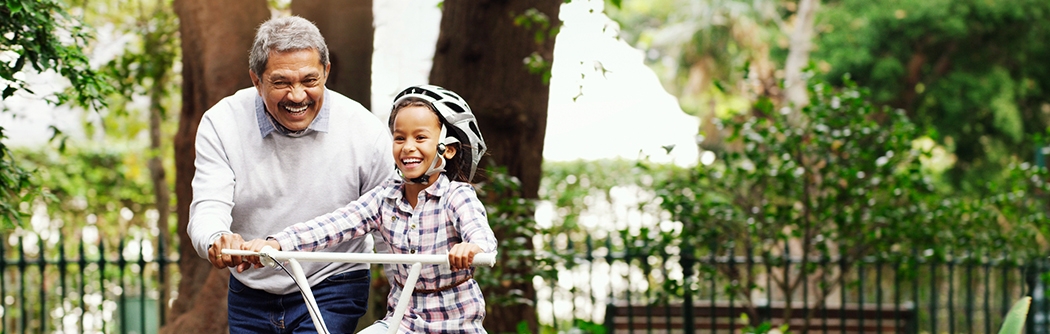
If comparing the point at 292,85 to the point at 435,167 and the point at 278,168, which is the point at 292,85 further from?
the point at 435,167

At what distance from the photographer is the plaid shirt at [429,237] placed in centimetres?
226

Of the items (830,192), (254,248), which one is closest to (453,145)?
(254,248)

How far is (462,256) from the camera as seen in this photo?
2.02 meters

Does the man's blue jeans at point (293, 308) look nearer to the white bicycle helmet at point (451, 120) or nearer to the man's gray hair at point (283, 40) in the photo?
the white bicycle helmet at point (451, 120)

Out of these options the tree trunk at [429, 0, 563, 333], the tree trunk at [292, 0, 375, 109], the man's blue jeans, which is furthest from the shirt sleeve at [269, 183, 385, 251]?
the tree trunk at [429, 0, 563, 333]

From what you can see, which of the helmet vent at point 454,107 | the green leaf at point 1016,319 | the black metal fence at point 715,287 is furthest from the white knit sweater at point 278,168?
the black metal fence at point 715,287

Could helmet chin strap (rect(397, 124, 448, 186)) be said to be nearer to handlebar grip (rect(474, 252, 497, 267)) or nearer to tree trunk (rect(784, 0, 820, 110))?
handlebar grip (rect(474, 252, 497, 267))

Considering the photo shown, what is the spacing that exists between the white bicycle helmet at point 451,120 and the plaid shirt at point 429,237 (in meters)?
0.09

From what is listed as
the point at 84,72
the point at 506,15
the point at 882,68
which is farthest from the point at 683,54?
the point at 84,72

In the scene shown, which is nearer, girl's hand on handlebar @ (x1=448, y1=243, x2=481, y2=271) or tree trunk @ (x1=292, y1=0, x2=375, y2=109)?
girl's hand on handlebar @ (x1=448, y1=243, x2=481, y2=271)

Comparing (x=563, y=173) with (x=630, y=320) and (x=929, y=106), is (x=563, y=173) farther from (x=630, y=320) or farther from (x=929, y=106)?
(x=929, y=106)

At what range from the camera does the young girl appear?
226cm

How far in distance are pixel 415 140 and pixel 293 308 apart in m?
0.66

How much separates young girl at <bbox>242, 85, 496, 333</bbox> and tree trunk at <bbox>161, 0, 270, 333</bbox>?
2125 millimetres
